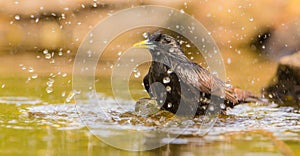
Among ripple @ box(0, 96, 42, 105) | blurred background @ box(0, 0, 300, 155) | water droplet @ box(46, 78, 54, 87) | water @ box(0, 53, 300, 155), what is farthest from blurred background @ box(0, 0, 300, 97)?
water @ box(0, 53, 300, 155)

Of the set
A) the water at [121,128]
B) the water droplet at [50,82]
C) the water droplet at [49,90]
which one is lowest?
the water at [121,128]

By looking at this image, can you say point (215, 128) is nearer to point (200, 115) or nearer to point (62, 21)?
point (200, 115)

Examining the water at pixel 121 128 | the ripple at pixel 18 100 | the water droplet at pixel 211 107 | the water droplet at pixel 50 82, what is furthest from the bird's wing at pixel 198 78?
the water droplet at pixel 50 82

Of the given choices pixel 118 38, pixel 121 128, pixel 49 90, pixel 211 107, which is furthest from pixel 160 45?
pixel 118 38

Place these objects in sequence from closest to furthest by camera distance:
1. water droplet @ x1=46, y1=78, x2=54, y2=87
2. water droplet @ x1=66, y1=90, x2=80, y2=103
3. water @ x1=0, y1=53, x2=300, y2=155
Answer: water @ x1=0, y1=53, x2=300, y2=155 → water droplet @ x1=66, y1=90, x2=80, y2=103 → water droplet @ x1=46, y1=78, x2=54, y2=87

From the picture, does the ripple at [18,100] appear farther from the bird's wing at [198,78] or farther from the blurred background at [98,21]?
the blurred background at [98,21]

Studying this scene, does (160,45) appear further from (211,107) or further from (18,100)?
(18,100)

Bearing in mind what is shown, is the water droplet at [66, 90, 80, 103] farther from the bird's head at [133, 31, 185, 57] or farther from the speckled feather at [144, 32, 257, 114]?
the bird's head at [133, 31, 185, 57]

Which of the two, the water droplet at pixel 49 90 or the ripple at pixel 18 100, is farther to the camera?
the water droplet at pixel 49 90
